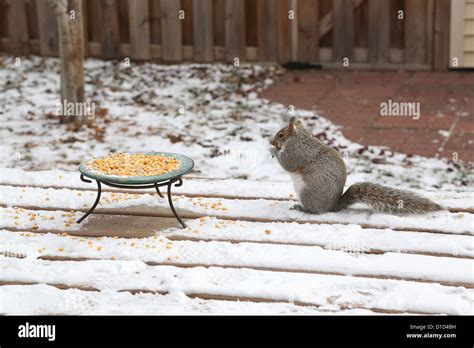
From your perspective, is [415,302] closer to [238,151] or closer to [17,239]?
[17,239]

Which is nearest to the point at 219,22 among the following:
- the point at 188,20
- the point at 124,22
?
the point at 188,20

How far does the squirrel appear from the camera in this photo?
16.4 ft

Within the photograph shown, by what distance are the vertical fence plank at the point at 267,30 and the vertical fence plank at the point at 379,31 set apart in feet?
3.30

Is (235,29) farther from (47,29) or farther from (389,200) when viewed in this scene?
(389,200)

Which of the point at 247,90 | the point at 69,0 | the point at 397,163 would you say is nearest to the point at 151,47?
the point at 247,90

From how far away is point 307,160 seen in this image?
5.10 m

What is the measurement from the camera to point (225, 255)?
179 inches

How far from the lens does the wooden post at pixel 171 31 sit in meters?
9.99

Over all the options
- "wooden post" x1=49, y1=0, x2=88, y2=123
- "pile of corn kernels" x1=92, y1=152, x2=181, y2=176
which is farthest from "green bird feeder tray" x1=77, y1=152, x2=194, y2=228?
"wooden post" x1=49, y1=0, x2=88, y2=123

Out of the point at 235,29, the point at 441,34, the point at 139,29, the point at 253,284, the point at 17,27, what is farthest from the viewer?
the point at 17,27

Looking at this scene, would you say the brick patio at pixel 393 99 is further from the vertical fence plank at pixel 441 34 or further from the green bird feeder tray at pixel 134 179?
the green bird feeder tray at pixel 134 179

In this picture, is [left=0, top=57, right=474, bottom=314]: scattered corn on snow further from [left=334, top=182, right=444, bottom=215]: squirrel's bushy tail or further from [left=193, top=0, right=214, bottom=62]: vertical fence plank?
[left=193, top=0, right=214, bottom=62]: vertical fence plank

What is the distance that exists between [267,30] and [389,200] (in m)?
5.12

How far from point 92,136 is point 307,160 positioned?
→ 3.30 meters
